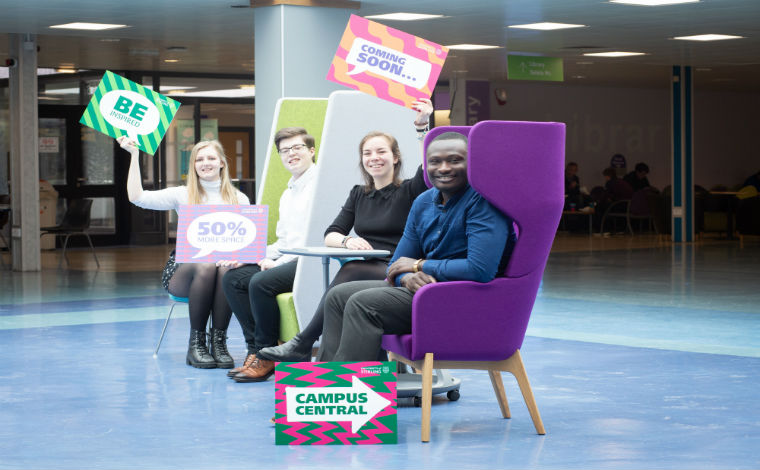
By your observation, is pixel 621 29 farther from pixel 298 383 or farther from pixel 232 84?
pixel 298 383

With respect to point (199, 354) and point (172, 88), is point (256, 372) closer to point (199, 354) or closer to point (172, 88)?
point (199, 354)

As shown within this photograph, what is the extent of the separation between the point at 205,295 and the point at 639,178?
1564 centimetres

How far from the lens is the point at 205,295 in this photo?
5918mm

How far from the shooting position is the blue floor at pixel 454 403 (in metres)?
3.91

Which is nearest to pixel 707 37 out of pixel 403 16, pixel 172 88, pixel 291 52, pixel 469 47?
pixel 469 47

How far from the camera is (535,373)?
5645 mm

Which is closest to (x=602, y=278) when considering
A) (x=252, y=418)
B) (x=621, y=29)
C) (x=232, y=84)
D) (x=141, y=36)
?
(x=621, y=29)

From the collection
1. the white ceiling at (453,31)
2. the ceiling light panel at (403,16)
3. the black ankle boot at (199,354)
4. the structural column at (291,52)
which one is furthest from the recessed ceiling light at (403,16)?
the black ankle boot at (199,354)

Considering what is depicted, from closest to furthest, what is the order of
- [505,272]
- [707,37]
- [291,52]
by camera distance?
1. [505,272]
2. [291,52]
3. [707,37]

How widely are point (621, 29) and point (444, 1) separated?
10.3ft

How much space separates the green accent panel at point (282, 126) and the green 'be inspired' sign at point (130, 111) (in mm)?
610

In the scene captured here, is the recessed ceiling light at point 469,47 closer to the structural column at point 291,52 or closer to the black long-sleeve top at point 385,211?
the structural column at point 291,52

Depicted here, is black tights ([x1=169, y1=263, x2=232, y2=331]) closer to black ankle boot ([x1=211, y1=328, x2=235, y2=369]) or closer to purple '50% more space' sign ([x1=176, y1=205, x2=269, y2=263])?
black ankle boot ([x1=211, y1=328, x2=235, y2=369])

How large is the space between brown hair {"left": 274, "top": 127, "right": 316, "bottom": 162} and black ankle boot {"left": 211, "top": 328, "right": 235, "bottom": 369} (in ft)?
3.28
